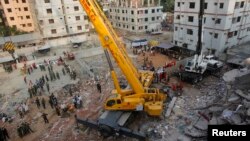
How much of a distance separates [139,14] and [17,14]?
25958mm

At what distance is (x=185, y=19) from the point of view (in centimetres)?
3147

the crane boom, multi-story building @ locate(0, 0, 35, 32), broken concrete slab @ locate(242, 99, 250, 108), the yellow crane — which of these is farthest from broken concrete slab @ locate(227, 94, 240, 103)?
multi-story building @ locate(0, 0, 35, 32)

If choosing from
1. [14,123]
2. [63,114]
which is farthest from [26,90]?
[63,114]

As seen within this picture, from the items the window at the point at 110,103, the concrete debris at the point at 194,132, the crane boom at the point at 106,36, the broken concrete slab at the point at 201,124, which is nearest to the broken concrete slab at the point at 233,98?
the broken concrete slab at the point at 201,124

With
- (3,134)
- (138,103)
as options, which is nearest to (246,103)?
(138,103)

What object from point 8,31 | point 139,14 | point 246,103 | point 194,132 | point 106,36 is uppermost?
point 139,14

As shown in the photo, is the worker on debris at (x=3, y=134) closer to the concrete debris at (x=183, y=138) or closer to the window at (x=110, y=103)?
the window at (x=110, y=103)

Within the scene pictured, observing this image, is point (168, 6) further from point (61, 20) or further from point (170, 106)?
point (170, 106)

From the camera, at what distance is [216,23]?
90.8 ft

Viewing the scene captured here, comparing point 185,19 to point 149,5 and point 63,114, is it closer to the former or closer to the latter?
point 149,5

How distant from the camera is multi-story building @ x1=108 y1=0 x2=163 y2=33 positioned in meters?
46.3

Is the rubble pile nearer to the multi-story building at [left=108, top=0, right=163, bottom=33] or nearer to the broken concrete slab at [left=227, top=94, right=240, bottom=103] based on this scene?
the broken concrete slab at [left=227, top=94, right=240, bottom=103]

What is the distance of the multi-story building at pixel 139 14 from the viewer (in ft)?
152

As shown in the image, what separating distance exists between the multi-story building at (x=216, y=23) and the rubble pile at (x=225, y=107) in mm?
9936
